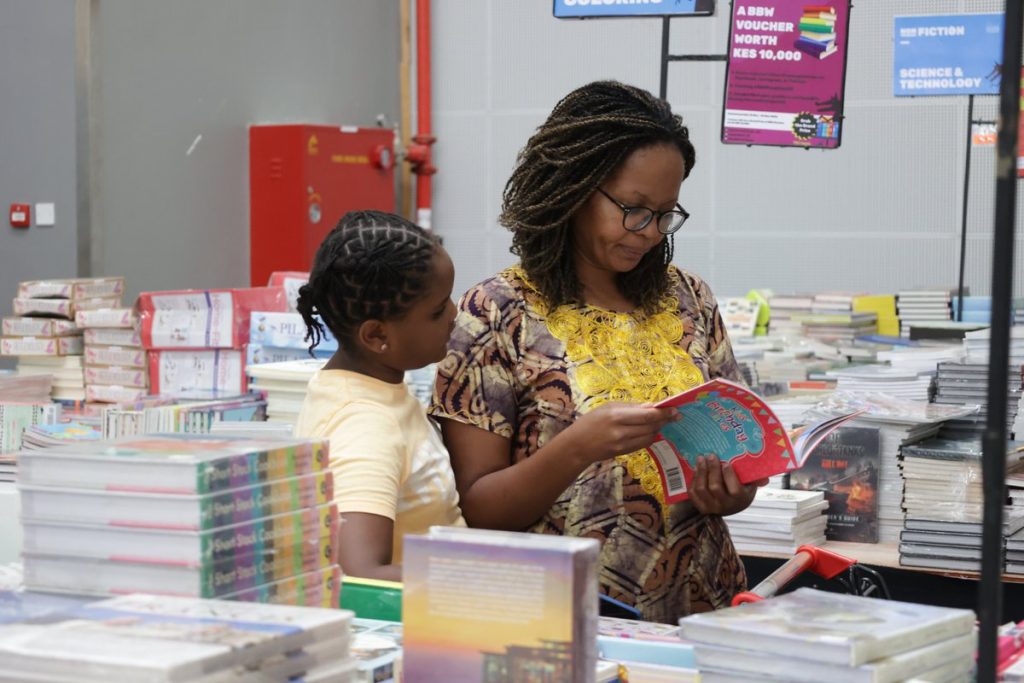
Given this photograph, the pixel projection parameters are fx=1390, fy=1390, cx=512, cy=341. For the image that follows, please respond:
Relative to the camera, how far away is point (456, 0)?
962 cm

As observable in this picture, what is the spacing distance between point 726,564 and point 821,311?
211 inches

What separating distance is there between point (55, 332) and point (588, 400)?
10.0 feet

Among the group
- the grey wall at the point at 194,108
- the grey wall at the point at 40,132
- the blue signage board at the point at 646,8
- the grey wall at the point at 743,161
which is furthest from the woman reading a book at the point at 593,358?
the grey wall at the point at 743,161

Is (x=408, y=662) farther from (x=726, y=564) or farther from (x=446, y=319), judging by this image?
(x=726, y=564)

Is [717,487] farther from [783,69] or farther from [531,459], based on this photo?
[783,69]

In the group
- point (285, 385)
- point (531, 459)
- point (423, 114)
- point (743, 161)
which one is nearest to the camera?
point (531, 459)

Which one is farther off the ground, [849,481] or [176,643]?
[176,643]

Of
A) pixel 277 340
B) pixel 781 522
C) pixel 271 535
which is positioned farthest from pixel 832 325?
pixel 271 535

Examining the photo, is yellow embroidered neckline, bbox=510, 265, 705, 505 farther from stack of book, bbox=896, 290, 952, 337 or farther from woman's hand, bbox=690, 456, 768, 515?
stack of book, bbox=896, 290, 952, 337

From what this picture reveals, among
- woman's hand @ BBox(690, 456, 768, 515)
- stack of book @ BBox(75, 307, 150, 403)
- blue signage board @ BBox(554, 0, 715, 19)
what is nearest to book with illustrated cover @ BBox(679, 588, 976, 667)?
woman's hand @ BBox(690, 456, 768, 515)

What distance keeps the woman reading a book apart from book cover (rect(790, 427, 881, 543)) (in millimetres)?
1084

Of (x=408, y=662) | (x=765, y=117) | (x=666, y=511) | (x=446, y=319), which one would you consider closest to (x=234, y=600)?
(x=408, y=662)

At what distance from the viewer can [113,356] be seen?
4539mm

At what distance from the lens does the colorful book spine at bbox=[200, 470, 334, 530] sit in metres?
1.28
